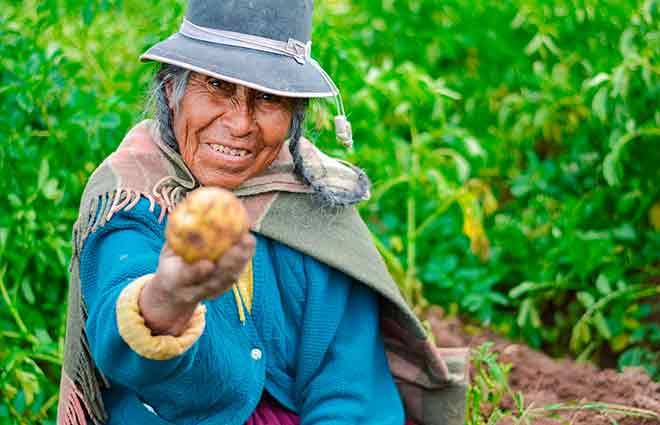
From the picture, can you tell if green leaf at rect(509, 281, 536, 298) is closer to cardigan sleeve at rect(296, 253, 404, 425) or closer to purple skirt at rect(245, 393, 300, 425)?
cardigan sleeve at rect(296, 253, 404, 425)

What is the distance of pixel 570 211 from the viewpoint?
384 cm

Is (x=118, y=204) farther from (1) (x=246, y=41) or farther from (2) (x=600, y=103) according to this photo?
(2) (x=600, y=103)

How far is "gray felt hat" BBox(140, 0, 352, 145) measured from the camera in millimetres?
2180

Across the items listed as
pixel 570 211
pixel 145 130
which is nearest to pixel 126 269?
pixel 145 130

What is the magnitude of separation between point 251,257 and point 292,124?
1.13 feet

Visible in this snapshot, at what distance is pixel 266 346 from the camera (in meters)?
2.39

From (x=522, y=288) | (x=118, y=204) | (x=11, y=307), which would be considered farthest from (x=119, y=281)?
(x=522, y=288)

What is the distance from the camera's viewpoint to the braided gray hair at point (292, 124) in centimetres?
228

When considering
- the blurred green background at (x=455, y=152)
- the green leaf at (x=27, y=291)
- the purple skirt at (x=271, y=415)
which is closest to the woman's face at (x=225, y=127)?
the purple skirt at (x=271, y=415)

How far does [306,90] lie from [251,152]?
163 millimetres

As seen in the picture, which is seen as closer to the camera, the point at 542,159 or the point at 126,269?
the point at 126,269

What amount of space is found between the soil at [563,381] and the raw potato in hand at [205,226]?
1.51 metres

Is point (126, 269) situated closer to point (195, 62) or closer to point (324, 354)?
point (195, 62)

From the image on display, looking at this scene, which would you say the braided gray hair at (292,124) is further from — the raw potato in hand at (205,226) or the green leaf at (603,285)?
the green leaf at (603,285)
